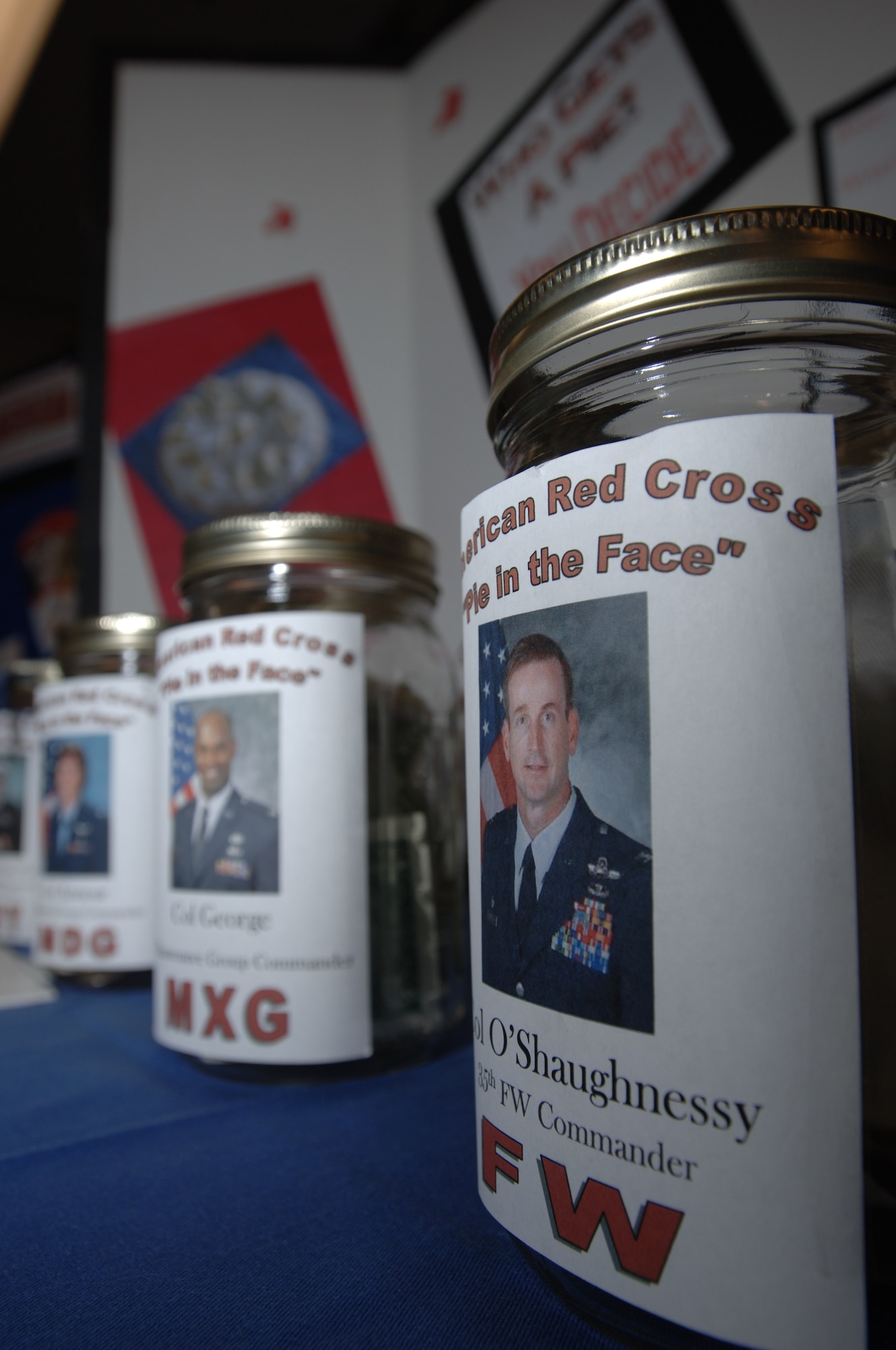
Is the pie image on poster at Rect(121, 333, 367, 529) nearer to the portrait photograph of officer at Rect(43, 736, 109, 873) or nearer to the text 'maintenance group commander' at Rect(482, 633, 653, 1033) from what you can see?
the portrait photograph of officer at Rect(43, 736, 109, 873)

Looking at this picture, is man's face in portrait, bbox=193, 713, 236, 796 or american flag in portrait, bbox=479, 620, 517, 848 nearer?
american flag in portrait, bbox=479, 620, 517, 848

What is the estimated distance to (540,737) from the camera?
276mm

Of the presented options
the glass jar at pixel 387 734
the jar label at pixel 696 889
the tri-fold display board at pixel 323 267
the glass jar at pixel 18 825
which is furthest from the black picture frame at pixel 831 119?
the glass jar at pixel 18 825

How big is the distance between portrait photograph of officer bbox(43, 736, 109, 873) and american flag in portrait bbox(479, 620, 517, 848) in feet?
1.52

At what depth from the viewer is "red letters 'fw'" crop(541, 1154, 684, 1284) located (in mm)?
237

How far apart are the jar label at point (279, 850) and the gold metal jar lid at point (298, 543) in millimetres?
39

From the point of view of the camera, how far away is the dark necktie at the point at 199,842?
0.49m

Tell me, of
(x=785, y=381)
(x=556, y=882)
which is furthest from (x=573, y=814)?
(x=785, y=381)

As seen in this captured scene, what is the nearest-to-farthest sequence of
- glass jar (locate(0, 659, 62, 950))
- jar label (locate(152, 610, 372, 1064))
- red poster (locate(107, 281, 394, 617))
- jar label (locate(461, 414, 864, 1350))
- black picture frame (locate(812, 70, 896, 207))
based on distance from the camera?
jar label (locate(461, 414, 864, 1350)), jar label (locate(152, 610, 372, 1064)), black picture frame (locate(812, 70, 896, 207)), glass jar (locate(0, 659, 62, 950)), red poster (locate(107, 281, 394, 617))

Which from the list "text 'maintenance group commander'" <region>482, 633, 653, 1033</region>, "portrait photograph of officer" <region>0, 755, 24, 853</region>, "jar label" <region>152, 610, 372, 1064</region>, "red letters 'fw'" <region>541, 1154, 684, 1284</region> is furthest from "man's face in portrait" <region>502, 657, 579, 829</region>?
"portrait photograph of officer" <region>0, 755, 24, 853</region>

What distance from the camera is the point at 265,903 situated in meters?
0.47

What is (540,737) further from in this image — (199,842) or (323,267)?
(323,267)

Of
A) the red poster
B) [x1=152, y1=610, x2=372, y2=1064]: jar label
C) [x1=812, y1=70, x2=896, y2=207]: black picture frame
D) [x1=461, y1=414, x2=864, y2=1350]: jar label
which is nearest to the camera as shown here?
[x1=461, y1=414, x2=864, y2=1350]: jar label

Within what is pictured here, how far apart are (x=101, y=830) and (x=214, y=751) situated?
24cm
